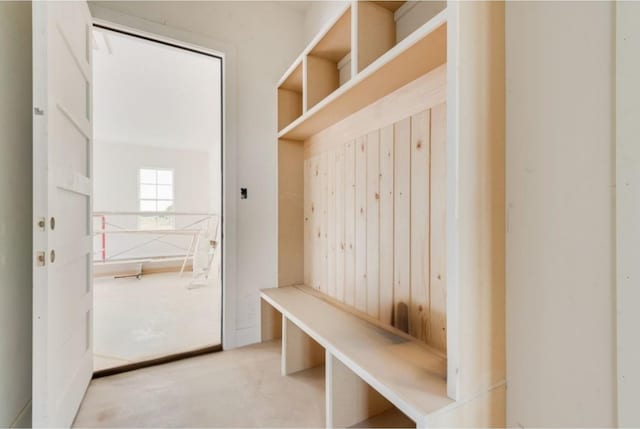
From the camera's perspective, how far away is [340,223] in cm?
175

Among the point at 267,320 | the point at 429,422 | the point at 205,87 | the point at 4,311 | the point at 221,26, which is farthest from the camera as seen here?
the point at 205,87

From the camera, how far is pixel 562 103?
82 cm

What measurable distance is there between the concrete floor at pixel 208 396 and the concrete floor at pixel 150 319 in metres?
0.31

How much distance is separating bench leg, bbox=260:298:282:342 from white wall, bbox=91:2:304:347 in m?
0.04

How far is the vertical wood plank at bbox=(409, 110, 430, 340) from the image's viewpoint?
120 centimetres

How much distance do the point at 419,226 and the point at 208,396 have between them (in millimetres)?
1318

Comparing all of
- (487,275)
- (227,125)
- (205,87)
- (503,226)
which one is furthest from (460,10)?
(205,87)

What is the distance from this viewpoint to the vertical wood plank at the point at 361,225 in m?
1.55

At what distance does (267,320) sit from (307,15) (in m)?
2.29

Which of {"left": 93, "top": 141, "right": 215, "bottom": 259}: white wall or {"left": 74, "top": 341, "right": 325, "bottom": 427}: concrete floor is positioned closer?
{"left": 74, "top": 341, "right": 325, "bottom": 427}: concrete floor

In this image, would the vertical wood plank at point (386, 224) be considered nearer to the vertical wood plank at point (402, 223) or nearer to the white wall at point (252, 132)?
the vertical wood plank at point (402, 223)

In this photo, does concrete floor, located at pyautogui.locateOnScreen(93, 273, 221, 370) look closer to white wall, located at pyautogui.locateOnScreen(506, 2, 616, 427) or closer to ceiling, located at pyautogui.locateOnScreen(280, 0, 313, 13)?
white wall, located at pyautogui.locateOnScreen(506, 2, 616, 427)

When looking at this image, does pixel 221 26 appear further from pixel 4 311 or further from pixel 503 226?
pixel 503 226

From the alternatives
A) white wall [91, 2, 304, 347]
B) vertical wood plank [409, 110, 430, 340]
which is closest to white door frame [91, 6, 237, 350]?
white wall [91, 2, 304, 347]
